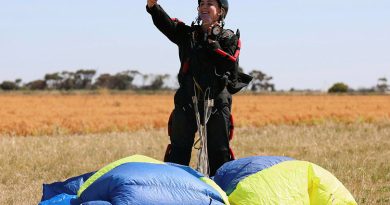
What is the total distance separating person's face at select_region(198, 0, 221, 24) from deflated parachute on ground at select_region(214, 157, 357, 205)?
125cm

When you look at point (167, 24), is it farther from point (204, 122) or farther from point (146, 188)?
point (146, 188)

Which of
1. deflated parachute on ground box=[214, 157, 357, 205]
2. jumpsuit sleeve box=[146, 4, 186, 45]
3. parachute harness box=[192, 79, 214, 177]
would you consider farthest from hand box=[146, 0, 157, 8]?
deflated parachute on ground box=[214, 157, 357, 205]

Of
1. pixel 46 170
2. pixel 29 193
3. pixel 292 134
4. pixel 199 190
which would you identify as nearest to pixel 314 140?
pixel 292 134

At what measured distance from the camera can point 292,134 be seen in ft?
43.7

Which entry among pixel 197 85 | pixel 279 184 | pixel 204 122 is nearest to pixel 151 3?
pixel 197 85

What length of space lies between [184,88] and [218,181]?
3.34ft

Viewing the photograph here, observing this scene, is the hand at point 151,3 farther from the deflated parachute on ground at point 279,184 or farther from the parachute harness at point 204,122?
the deflated parachute on ground at point 279,184

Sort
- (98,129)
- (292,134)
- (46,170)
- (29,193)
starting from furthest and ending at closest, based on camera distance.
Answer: (98,129) → (292,134) → (46,170) → (29,193)

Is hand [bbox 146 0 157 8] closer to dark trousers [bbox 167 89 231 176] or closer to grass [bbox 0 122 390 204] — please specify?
dark trousers [bbox 167 89 231 176]

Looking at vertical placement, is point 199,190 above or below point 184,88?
below

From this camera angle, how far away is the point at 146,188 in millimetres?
3908

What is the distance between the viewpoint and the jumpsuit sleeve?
5.39 meters

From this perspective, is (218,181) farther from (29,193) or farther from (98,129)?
(98,129)

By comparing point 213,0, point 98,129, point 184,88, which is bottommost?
point 98,129
